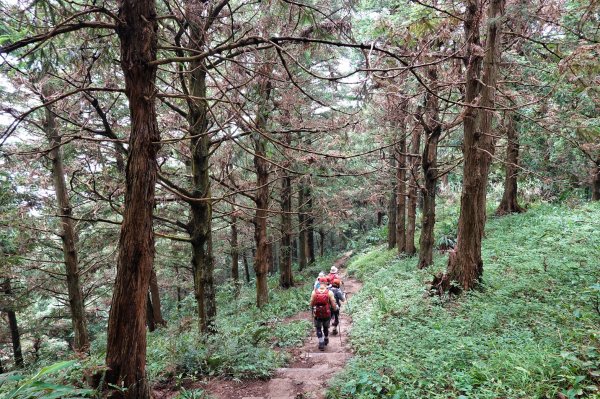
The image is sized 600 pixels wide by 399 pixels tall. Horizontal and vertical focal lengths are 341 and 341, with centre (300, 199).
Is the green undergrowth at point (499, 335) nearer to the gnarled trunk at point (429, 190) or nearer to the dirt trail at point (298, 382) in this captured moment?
the dirt trail at point (298, 382)

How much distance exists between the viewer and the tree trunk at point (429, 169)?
1048 cm

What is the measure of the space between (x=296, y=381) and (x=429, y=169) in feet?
26.8

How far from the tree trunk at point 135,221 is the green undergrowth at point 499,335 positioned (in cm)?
281

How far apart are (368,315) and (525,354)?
5.01m

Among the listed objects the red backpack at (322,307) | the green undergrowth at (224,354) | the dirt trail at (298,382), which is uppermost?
the red backpack at (322,307)

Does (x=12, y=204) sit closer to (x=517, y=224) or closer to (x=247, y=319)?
(x=247, y=319)

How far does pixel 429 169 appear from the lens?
1137 cm

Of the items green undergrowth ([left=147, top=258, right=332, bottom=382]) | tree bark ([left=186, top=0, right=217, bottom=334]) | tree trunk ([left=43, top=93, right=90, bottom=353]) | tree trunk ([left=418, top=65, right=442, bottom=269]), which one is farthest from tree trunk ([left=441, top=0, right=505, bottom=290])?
tree trunk ([left=43, top=93, right=90, bottom=353])

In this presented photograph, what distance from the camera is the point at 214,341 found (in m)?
6.87

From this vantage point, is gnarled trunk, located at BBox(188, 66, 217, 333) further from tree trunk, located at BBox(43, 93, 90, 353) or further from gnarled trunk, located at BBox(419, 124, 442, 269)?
gnarled trunk, located at BBox(419, 124, 442, 269)

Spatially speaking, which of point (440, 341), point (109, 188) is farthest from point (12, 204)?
point (440, 341)

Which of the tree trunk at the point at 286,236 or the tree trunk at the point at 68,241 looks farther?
the tree trunk at the point at 286,236

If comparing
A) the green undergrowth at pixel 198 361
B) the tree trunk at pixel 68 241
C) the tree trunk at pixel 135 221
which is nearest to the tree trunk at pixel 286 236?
the green undergrowth at pixel 198 361

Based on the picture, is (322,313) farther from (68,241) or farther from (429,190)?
(68,241)
